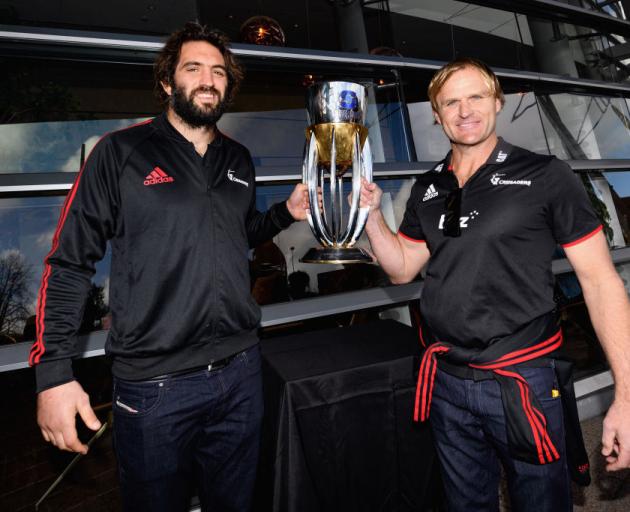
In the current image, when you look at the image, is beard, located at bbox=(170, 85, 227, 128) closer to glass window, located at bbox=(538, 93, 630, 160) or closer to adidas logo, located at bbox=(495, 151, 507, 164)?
adidas logo, located at bbox=(495, 151, 507, 164)

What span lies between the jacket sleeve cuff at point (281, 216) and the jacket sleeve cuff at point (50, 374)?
2.97ft

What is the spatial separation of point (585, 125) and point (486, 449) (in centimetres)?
452

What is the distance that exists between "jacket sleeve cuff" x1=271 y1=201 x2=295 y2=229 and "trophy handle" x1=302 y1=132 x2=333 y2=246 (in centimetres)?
20

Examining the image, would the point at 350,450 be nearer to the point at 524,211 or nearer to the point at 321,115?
the point at 524,211

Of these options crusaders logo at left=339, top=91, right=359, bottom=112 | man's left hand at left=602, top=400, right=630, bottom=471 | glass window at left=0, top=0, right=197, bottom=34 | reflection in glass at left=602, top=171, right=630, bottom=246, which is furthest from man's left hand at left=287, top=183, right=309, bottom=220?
reflection in glass at left=602, top=171, right=630, bottom=246

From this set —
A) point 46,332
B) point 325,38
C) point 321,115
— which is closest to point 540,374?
point 321,115

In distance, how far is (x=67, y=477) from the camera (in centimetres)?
263

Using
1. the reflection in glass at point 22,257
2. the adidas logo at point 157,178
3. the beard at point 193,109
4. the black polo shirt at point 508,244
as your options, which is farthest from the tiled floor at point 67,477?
the beard at point 193,109

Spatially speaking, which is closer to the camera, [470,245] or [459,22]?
[470,245]

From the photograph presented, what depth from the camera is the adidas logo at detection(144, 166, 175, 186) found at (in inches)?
51.2

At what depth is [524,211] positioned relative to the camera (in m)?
1.21

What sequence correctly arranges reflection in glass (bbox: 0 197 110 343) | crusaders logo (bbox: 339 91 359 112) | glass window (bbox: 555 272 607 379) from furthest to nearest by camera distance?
1. glass window (bbox: 555 272 607 379)
2. reflection in glass (bbox: 0 197 110 343)
3. crusaders logo (bbox: 339 91 359 112)

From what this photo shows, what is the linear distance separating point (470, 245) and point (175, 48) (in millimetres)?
1374

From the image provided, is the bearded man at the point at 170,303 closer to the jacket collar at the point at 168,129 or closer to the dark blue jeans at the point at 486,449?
the jacket collar at the point at 168,129
